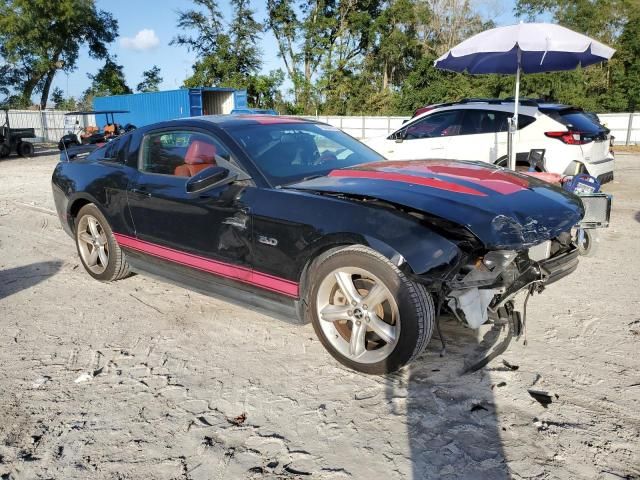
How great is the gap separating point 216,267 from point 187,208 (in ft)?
1.61

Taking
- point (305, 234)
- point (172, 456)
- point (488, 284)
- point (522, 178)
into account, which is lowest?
point (172, 456)

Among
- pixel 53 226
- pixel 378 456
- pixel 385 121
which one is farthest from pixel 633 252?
pixel 385 121

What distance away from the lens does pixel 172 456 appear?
2.47 meters

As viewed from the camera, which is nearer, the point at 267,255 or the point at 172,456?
the point at 172,456

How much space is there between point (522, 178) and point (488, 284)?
121 cm

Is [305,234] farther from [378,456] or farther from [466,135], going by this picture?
[466,135]

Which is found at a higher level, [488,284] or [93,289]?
[488,284]

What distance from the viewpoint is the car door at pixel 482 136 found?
7.99m

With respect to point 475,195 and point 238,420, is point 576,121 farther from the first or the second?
point 238,420

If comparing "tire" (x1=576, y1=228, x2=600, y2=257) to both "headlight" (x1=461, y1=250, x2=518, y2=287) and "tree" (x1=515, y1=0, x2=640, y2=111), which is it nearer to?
"headlight" (x1=461, y1=250, x2=518, y2=287)

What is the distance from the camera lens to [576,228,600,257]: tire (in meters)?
5.30

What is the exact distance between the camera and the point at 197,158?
13.2 feet

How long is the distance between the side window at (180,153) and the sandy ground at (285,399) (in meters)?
1.11

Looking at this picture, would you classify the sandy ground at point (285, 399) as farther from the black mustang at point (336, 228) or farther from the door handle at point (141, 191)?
the door handle at point (141, 191)
